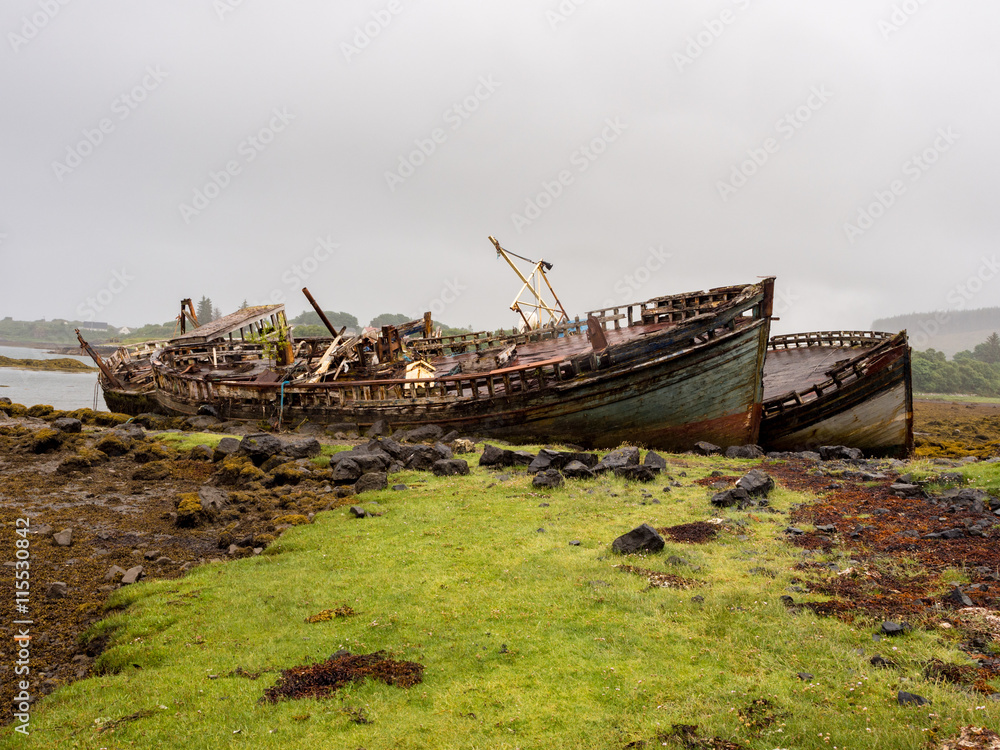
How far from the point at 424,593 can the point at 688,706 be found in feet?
13.2

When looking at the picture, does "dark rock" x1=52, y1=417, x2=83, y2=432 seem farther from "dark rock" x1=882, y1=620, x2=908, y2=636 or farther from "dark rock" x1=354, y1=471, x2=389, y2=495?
"dark rock" x1=882, y1=620, x2=908, y2=636

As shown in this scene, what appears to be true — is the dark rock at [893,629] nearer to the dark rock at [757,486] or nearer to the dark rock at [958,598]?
the dark rock at [958,598]

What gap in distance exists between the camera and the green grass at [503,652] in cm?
496

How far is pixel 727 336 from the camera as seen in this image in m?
16.7

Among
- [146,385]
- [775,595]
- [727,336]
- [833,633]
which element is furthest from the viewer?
[146,385]

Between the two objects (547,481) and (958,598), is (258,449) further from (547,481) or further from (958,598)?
(958,598)

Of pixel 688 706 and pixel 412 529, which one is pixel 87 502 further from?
pixel 688 706

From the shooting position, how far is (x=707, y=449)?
17609 millimetres

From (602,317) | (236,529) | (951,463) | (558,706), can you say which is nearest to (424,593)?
(558,706)

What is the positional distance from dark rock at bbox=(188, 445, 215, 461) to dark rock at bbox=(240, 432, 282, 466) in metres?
1.35

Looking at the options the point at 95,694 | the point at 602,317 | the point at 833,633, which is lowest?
the point at 95,694

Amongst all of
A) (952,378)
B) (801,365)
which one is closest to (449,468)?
(801,365)

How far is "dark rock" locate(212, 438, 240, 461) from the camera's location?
16.0 m

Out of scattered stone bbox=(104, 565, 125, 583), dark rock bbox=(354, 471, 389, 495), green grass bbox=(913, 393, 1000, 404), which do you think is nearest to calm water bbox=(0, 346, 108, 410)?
dark rock bbox=(354, 471, 389, 495)
